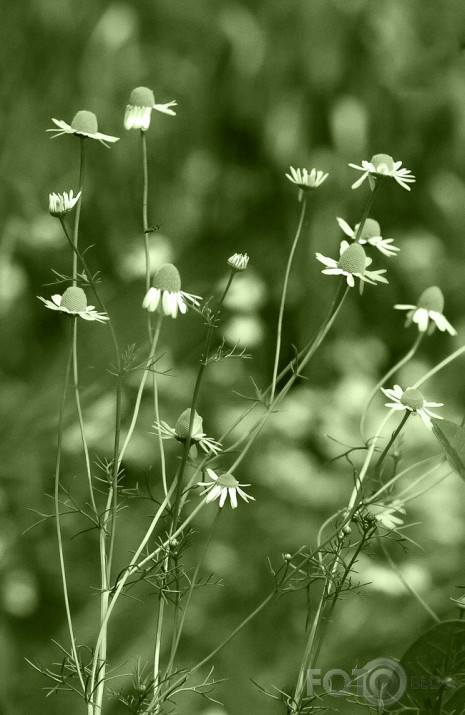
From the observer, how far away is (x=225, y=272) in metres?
0.85

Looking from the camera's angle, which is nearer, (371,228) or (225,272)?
(371,228)

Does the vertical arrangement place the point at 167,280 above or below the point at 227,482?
above

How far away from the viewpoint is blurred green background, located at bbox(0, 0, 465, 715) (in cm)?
82

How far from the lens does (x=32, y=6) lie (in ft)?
2.71

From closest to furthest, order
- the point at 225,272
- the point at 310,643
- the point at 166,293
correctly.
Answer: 1. the point at 166,293
2. the point at 310,643
3. the point at 225,272

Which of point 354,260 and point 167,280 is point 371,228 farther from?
point 167,280

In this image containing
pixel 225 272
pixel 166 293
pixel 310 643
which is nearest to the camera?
pixel 166 293

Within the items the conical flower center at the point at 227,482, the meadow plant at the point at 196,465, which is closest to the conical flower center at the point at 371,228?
the meadow plant at the point at 196,465

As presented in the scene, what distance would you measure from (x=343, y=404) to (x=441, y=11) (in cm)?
39

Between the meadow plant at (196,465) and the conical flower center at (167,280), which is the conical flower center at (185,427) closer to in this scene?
the meadow plant at (196,465)

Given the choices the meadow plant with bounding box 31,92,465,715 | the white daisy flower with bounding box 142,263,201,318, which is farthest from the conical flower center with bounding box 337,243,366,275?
the white daisy flower with bounding box 142,263,201,318

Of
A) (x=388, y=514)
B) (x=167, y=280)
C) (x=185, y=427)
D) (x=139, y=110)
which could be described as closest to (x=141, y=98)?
(x=139, y=110)

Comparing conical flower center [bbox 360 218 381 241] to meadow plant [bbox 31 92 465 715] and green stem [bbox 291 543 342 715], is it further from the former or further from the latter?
green stem [bbox 291 543 342 715]

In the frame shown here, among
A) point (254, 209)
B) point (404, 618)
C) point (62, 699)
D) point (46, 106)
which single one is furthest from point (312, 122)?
point (62, 699)
